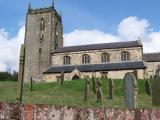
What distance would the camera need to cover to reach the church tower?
4753 centimetres

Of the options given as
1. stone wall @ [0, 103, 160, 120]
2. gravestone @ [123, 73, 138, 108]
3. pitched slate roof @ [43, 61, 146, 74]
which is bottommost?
stone wall @ [0, 103, 160, 120]

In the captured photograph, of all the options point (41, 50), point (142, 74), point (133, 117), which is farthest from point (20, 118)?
point (41, 50)

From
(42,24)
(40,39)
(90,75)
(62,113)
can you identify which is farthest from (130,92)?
(42,24)

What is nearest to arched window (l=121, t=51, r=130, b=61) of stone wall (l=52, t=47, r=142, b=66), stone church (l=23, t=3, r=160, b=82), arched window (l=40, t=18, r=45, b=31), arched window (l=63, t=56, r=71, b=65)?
stone church (l=23, t=3, r=160, b=82)

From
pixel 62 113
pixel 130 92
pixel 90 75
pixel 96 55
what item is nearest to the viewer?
pixel 62 113

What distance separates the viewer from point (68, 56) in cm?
4766

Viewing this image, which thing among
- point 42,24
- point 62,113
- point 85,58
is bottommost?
point 62,113

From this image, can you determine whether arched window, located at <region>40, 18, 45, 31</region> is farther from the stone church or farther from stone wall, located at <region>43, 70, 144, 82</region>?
stone wall, located at <region>43, 70, 144, 82</region>

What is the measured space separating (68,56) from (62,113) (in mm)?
42836

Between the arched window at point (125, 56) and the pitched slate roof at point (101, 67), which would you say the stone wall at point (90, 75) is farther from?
the arched window at point (125, 56)

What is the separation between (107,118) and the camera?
5.89 m

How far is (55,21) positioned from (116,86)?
2718cm

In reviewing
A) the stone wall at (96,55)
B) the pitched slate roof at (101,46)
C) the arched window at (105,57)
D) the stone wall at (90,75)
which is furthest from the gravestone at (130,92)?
the arched window at (105,57)

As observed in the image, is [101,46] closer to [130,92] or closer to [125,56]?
[125,56]
